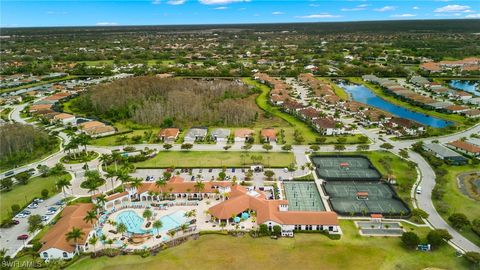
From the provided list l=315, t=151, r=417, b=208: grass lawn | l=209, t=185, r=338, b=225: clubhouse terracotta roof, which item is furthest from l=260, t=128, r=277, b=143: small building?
l=209, t=185, r=338, b=225: clubhouse terracotta roof

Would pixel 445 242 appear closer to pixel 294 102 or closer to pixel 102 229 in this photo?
pixel 102 229

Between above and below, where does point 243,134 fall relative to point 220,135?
above

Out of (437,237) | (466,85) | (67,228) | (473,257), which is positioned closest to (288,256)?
(437,237)

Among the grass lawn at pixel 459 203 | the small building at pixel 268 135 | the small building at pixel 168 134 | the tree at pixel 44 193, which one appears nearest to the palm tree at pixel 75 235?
the tree at pixel 44 193

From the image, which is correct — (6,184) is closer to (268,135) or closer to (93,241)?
(93,241)

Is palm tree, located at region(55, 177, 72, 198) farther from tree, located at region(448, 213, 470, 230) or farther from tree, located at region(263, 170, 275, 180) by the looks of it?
tree, located at region(448, 213, 470, 230)

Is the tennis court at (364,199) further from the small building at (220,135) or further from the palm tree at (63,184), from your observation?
the palm tree at (63,184)
